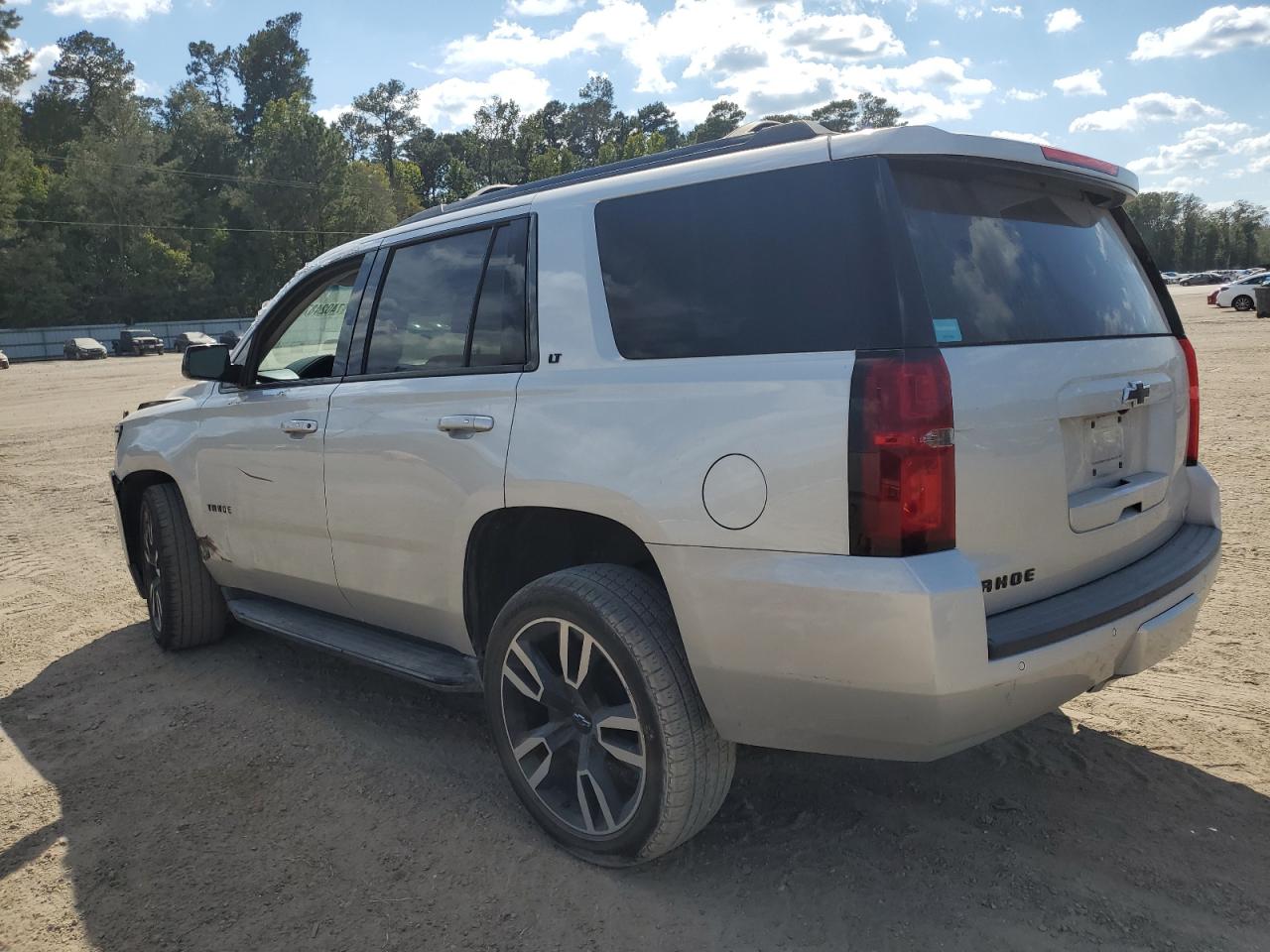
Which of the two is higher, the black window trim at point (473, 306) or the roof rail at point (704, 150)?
the roof rail at point (704, 150)

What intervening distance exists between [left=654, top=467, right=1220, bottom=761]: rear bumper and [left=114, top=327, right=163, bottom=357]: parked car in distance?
5862 centimetres

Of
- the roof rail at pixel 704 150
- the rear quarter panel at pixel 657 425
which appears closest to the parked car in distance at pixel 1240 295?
the roof rail at pixel 704 150

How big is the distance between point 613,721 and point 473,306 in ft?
4.93

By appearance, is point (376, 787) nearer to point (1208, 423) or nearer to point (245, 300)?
point (1208, 423)

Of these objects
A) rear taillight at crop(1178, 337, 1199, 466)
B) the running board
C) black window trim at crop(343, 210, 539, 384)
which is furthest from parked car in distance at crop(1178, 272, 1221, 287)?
the running board

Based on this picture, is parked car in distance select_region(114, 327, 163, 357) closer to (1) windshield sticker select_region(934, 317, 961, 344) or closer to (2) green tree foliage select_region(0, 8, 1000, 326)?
(2) green tree foliage select_region(0, 8, 1000, 326)

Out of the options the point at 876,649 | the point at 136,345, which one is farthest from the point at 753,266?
the point at 136,345

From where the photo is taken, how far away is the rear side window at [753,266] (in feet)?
7.95

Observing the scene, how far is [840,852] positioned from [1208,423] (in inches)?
372

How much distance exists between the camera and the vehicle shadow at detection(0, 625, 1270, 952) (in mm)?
2621

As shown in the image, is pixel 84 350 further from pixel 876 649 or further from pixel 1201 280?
pixel 1201 280

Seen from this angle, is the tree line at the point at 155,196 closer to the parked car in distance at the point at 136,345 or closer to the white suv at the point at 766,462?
the parked car in distance at the point at 136,345

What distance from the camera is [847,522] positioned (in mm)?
2320

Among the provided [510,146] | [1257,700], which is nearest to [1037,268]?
[1257,700]
